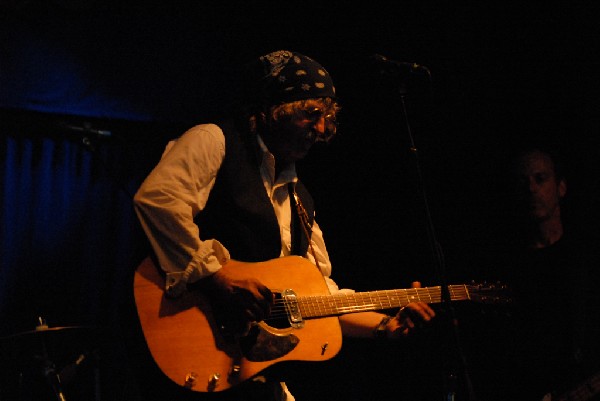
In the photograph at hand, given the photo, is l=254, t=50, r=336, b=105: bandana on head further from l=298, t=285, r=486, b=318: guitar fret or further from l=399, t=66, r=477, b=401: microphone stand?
l=298, t=285, r=486, b=318: guitar fret

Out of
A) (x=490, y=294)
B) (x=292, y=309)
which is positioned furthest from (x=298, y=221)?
(x=490, y=294)

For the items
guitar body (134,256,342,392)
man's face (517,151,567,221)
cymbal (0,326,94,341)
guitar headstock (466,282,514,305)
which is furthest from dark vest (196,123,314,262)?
man's face (517,151,567,221)

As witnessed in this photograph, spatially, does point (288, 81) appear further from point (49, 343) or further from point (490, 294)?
point (49, 343)

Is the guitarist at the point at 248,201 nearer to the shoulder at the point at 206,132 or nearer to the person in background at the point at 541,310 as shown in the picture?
the shoulder at the point at 206,132

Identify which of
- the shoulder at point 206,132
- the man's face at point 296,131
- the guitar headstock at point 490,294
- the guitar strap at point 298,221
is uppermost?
the shoulder at point 206,132

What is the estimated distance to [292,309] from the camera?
2502mm

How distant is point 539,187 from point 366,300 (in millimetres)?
2010

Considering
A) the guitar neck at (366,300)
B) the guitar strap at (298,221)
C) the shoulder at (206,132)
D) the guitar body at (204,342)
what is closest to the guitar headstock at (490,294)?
the guitar neck at (366,300)

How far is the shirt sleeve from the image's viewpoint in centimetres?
223

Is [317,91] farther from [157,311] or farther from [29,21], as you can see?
[29,21]

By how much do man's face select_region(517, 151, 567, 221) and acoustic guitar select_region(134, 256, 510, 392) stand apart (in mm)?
1964

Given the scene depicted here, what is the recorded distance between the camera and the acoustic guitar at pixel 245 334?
2.16 metres

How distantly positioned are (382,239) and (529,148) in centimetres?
134

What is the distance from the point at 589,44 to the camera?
4094mm
